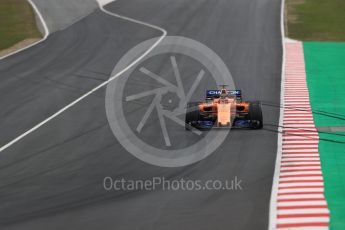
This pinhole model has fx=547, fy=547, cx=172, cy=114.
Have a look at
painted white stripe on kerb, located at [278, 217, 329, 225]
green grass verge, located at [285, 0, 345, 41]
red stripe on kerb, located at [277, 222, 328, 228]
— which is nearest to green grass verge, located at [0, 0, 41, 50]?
green grass verge, located at [285, 0, 345, 41]

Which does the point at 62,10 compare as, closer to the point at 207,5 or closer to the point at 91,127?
the point at 207,5

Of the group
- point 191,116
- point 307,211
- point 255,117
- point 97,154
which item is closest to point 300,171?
point 307,211

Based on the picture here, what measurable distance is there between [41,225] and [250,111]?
35.4ft

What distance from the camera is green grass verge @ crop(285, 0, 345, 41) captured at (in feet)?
135

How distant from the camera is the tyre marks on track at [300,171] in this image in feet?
49.2

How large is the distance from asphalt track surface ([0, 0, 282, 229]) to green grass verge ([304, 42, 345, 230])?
1.85 meters

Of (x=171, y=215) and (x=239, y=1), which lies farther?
(x=239, y=1)

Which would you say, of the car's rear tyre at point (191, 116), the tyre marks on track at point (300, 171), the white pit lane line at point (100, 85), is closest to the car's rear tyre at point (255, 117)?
the tyre marks on track at point (300, 171)

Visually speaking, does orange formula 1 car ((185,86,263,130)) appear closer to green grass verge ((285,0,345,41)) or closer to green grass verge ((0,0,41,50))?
Answer: green grass verge ((285,0,345,41))

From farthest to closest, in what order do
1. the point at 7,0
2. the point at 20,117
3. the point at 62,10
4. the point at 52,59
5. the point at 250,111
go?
1. the point at 7,0
2. the point at 62,10
3. the point at 52,59
4. the point at 20,117
5. the point at 250,111

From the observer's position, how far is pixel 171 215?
1531 cm

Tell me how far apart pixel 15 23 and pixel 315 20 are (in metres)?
Result: 25.2

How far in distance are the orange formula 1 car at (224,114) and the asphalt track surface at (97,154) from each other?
455mm

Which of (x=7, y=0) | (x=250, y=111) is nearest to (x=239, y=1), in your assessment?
(x=7, y=0)
